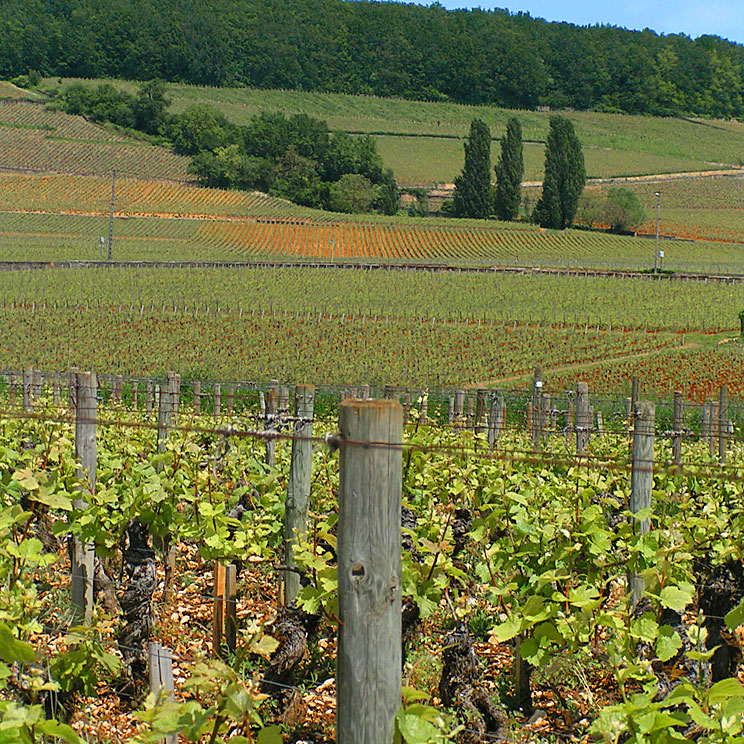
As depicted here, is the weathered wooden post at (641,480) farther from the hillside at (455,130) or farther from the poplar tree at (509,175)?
the hillside at (455,130)

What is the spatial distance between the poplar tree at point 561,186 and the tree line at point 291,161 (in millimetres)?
11315

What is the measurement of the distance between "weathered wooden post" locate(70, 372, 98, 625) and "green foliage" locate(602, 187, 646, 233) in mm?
69606

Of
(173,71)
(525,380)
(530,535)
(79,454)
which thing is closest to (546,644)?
(530,535)

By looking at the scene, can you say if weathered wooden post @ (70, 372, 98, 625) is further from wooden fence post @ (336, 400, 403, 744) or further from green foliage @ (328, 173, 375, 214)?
green foliage @ (328, 173, 375, 214)

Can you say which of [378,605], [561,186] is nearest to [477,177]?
[561,186]

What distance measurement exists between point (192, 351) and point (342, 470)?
90.9ft

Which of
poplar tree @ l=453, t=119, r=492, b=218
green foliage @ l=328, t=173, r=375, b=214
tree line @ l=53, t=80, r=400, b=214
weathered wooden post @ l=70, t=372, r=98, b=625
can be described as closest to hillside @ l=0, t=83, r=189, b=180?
tree line @ l=53, t=80, r=400, b=214

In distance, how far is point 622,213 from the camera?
72.6 m

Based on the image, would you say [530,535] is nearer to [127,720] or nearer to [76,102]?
[127,720]

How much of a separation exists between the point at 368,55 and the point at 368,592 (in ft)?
460

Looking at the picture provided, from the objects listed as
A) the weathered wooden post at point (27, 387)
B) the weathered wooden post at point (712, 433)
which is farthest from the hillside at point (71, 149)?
the weathered wooden post at point (712, 433)

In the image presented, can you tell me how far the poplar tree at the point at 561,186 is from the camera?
233ft

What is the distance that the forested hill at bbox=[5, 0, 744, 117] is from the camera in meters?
123

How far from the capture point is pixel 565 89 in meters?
135
